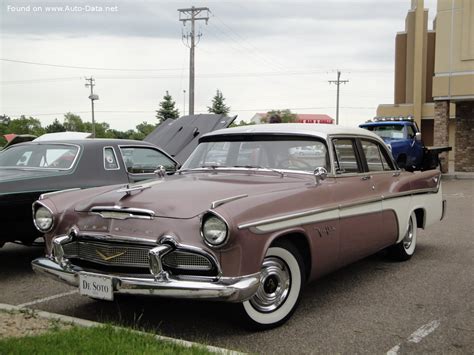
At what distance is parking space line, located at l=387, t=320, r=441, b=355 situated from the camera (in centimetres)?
371

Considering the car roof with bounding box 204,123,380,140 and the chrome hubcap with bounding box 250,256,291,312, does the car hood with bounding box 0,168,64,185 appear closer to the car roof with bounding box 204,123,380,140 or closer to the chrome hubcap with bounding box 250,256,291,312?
the car roof with bounding box 204,123,380,140

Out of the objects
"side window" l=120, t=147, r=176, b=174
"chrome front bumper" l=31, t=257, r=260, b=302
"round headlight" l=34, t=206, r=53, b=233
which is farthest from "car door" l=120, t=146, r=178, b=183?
"chrome front bumper" l=31, t=257, r=260, b=302

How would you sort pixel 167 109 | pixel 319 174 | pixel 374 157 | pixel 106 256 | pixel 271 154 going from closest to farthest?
pixel 106 256 < pixel 319 174 < pixel 271 154 < pixel 374 157 < pixel 167 109

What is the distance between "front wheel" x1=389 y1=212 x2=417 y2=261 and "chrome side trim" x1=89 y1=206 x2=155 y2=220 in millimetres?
3446

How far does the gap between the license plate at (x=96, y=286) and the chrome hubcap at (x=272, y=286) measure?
1.03 metres

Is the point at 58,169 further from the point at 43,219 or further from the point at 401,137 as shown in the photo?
the point at 401,137

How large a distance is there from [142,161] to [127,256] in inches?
135

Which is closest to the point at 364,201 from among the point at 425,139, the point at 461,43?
the point at 461,43

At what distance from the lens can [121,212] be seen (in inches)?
156

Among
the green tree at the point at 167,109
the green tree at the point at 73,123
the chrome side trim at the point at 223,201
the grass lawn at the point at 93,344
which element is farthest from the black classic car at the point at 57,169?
the green tree at the point at 73,123

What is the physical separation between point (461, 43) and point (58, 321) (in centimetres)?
1843

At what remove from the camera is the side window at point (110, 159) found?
21.9 feet

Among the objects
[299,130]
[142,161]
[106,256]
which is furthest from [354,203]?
[142,161]

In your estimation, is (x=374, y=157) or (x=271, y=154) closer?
(x=271, y=154)
